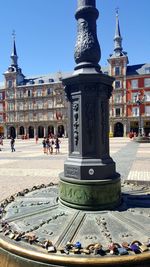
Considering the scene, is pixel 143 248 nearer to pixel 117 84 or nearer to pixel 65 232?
pixel 65 232

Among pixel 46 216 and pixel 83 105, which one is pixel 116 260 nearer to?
pixel 46 216

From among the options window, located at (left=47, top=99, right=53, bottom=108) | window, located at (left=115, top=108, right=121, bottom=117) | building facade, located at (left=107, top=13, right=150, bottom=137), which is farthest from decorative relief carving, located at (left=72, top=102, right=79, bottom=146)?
window, located at (left=47, top=99, right=53, bottom=108)

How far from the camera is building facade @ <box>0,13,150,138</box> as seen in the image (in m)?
49.2

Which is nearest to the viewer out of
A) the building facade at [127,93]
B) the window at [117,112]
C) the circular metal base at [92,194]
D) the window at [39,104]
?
the circular metal base at [92,194]

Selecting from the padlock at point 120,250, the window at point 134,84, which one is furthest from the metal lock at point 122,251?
the window at point 134,84

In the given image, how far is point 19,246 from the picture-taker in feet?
10.1

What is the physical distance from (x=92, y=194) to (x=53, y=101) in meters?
53.5

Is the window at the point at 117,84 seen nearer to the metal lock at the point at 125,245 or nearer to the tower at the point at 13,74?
the tower at the point at 13,74

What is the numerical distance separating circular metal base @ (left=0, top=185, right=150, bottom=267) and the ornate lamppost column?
0.29 meters

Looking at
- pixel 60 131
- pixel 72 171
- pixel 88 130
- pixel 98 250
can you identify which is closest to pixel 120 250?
pixel 98 250

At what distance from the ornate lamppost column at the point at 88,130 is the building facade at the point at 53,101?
4606cm

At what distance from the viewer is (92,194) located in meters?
4.15

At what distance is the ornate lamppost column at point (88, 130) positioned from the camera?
13.8 ft

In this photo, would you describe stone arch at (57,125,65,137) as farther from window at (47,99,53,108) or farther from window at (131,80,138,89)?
window at (131,80,138,89)
